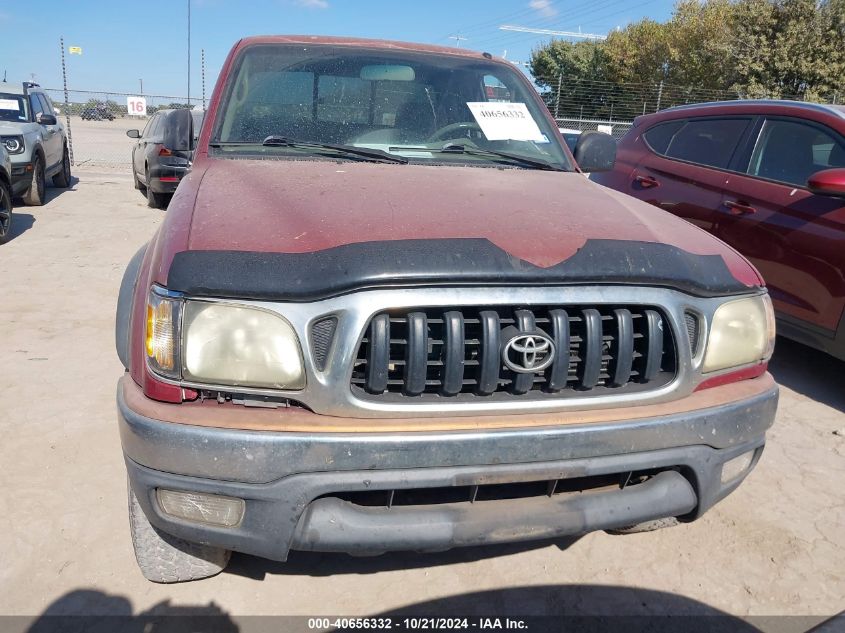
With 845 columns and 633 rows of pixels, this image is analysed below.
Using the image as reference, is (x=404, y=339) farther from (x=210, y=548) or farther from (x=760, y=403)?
(x=760, y=403)

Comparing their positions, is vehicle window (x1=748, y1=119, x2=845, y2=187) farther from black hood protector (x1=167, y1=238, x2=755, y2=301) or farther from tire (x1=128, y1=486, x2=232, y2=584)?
tire (x1=128, y1=486, x2=232, y2=584)

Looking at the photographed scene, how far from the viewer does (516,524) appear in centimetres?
191

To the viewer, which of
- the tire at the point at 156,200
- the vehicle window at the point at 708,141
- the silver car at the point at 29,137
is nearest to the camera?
the vehicle window at the point at 708,141

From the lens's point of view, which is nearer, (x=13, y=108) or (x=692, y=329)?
(x=692, y=329)

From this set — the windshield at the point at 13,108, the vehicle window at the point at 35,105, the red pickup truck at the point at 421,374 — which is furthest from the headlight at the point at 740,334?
the vehicle window at the point at 35,105

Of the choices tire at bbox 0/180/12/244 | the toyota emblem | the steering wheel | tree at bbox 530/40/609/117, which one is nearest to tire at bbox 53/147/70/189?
tire at bbox 0/180/12/244

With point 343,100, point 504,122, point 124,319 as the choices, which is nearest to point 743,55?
point 504,122

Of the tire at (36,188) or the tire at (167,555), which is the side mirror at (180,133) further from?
the tire at (36,188)

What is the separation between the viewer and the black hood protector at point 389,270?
1728 millimetres

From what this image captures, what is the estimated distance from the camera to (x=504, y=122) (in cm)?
332

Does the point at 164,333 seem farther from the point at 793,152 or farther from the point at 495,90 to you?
the point at 793,152

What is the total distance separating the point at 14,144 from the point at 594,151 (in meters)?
9.10

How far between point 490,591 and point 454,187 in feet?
4.85

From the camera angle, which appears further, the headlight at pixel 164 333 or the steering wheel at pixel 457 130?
the steering wheel at pixel 457 130
